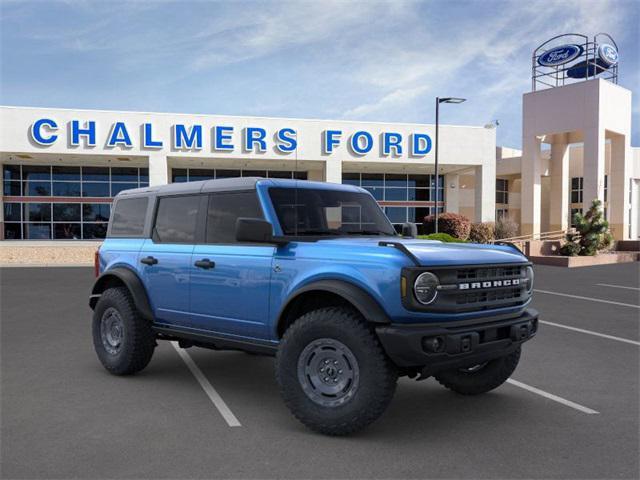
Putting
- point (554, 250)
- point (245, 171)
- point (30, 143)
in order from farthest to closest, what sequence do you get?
point (245, 171), point (30, 143), point (554, 250)

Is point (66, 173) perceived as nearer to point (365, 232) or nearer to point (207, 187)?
point (207, 187)

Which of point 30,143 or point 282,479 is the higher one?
point 30,143

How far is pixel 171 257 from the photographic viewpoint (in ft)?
19.4

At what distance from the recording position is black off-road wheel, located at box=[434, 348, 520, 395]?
18.2 ft

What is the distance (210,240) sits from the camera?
5695 mm

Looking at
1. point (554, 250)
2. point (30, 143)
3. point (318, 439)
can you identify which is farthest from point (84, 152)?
point (318, 439)

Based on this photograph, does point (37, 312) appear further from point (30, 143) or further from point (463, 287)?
point (30, 143)

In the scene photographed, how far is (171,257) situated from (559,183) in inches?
1422

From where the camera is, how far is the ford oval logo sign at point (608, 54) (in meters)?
34.7

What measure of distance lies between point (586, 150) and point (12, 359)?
111 feet

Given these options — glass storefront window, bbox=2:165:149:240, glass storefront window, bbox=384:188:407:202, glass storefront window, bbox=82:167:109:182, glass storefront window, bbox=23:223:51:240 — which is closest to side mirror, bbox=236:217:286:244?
glass storefront window, bbox=2:165:149:240

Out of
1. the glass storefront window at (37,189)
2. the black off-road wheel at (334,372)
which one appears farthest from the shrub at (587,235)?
the glass storefront window at (37,189)

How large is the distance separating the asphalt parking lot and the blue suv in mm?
334

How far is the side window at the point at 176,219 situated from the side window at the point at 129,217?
308mm
